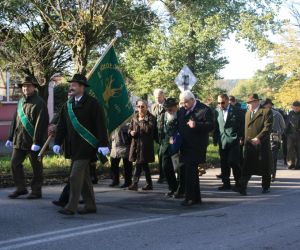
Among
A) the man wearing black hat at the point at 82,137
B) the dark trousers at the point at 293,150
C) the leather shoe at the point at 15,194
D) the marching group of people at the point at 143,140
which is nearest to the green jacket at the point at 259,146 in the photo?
the marching group of people at the point at 143,140

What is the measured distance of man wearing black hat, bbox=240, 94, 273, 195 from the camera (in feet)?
35.1

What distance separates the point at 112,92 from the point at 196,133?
5.80 feet

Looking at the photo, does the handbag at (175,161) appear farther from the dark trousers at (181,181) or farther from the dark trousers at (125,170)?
the dark trousers at (125,170)

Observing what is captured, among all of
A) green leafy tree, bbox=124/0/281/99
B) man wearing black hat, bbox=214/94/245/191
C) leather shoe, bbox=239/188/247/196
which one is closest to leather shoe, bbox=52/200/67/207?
leather shoe, bbox=239/188/247/196

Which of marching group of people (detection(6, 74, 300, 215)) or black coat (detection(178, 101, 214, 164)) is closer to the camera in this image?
marching group of people (detection(6, 74, 300, 215))

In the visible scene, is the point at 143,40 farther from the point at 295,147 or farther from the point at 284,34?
Answer: the point at 284,34

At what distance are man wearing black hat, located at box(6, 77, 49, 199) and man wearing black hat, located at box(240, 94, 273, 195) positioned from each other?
147 inches

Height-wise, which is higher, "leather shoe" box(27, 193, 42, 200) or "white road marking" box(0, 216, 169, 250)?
"leather shoe" box(27, 193, 42, 200)

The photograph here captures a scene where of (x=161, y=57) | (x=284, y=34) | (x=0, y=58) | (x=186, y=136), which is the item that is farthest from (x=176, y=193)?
(x=161, y=57)

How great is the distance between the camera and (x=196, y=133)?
9.24m

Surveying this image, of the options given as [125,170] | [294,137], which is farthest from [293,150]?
[125,170]

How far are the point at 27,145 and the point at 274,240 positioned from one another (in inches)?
174

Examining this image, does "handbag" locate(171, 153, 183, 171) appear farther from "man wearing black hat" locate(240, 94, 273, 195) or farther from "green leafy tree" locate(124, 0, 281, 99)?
"green leafy tree" locate(124, 0, 281, 99)

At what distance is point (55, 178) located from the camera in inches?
477
